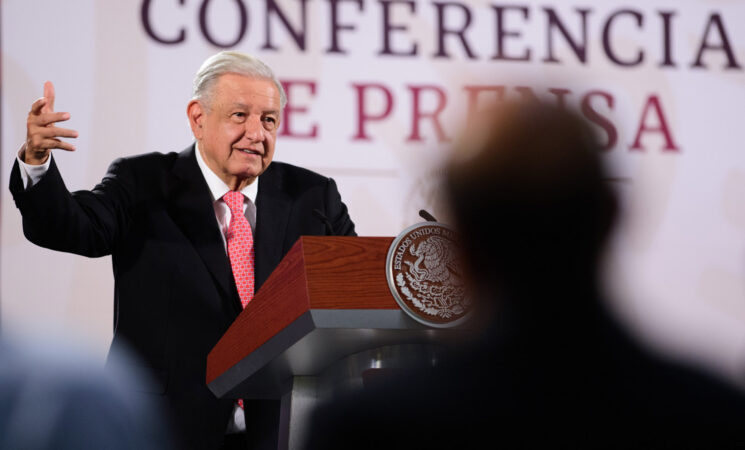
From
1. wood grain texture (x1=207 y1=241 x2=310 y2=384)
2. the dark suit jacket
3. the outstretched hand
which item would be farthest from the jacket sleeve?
wood grain texture (x1=207 y1=241 x2=310 y2=384)

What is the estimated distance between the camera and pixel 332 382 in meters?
1.25

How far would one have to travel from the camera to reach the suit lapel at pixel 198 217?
6.31 feet

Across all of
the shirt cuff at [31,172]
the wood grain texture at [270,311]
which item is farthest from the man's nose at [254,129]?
Answer: the wood grain texture at [270,311]

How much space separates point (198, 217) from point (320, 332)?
0.99 metres

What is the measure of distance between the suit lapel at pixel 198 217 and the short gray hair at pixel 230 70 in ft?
0.50

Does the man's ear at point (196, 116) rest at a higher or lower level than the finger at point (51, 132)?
higher

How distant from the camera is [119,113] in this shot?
10.0ft

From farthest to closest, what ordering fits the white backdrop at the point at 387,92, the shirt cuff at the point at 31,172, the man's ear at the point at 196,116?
1. the white backdrop at the point at 387,92
2. the man's ear at the point at 196,116
3. the shirt cuff at the point at 31,172

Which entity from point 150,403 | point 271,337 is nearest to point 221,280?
point 150,403

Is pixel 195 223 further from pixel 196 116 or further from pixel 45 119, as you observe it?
pixel 45 119

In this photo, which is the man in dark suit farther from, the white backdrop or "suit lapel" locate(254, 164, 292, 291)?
the white backdrop

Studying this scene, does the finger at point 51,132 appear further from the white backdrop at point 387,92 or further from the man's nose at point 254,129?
the white backdrop at point 387,92

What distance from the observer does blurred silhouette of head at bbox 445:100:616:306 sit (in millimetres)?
654

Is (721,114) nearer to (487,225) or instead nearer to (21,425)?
(21,425)
